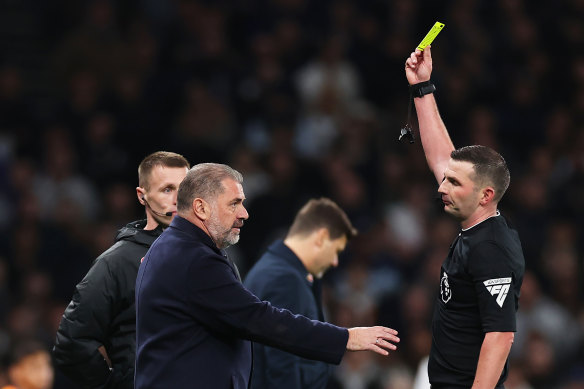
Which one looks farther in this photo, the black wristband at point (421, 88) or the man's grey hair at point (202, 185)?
the black wristband at point (421, 88)

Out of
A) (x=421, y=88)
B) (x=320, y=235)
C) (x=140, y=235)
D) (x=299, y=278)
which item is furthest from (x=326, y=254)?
(x=140, y=235)

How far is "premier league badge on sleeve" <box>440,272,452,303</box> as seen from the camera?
13.6ft

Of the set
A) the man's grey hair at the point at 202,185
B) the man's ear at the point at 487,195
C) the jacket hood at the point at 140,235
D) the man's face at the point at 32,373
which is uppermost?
the man's grey hair at the point at 202,185

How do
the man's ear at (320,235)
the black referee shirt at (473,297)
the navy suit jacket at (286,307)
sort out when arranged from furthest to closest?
the man's ear at (320,235)
the navy suit jacket at (286,307)
the black referee shirt at (473,297)

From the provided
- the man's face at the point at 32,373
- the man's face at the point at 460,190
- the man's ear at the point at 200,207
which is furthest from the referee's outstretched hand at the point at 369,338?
the man's face at the point at 32,373

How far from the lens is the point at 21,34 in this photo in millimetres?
10219

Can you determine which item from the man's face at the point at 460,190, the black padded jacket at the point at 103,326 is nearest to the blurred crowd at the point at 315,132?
the black padded jacket at the point at 103,326

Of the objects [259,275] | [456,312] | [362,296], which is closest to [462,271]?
[456,312]

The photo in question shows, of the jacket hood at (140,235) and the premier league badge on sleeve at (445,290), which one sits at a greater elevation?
the jacket hood at (140,235)

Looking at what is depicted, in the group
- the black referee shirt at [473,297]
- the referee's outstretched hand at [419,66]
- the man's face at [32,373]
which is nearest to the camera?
the black referee shirt at [473,297]

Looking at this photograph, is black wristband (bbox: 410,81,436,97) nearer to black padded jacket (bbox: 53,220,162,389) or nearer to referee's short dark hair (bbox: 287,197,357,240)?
referee's short dark hair (bbox: 287,197,357,240)

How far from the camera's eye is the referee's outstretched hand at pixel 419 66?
4.68 metres

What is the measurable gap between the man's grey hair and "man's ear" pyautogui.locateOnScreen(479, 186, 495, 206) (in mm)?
1058

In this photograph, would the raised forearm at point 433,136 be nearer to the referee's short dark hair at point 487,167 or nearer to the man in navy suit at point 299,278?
the referee's short dark hair at point 487,167
